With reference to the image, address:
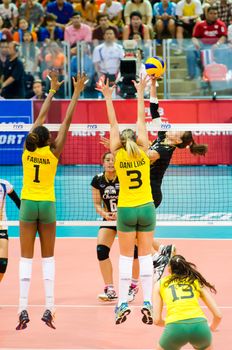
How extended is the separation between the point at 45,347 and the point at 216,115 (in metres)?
13.8

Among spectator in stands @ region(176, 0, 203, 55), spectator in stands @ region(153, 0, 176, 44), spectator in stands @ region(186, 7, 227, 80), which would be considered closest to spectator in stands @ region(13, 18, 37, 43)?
spectator in stands @ region(153, 0, 176, 44)

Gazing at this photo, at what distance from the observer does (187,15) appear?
27828mm

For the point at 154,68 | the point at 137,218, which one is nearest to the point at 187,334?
the point at 137,218

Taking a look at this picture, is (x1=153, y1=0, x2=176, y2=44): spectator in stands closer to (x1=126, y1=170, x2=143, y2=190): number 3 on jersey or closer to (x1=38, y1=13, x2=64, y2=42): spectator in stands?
(x1=38, y1=13, x2=64, y2=42): spectator in stands

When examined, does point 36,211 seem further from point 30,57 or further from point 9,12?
point 9,12

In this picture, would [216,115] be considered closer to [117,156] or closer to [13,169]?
[13,169]

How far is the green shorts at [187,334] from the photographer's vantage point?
9.19 m

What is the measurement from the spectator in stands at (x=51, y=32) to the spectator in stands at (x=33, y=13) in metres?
0.81

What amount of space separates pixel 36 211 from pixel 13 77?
1482 centimetres

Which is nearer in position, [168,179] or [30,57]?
[168,179]

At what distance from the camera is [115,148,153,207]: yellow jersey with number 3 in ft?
36.9

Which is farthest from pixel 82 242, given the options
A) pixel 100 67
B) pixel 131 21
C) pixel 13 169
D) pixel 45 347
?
pixel 131 21

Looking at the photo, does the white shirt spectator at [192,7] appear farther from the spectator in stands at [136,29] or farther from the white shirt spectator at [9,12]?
the white shirt spectator at [9,12]

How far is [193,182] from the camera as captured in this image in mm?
22172
